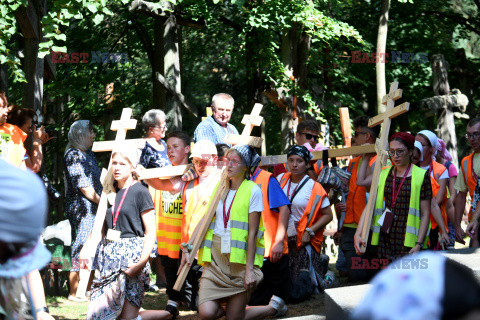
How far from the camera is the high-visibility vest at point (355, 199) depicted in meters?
7.62

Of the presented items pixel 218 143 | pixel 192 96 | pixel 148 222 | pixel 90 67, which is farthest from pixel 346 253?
pixel 192 96

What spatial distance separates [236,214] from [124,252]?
981 mm

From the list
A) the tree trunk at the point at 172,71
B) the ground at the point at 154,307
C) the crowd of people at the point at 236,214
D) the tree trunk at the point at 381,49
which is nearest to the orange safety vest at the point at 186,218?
the crowd of people at the point at 236,214

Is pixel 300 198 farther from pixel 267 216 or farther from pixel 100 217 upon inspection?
pixel 100 217

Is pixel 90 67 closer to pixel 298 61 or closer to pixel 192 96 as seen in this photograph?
pixel 298 61

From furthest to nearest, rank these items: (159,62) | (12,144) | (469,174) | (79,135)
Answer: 1. (159,62)
2. (79,135)
3. (469,174)
4. (12,144)

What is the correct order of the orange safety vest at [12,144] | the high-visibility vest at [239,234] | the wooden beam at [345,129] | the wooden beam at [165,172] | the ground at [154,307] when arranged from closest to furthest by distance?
the high-visibility vest at [239,234] < the orange safety vest at [12,144] < the wooden beam at [165,172] < the ground at [154,307] < the wooden beam at [345,129]

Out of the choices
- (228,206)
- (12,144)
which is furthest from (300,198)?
(12,144)

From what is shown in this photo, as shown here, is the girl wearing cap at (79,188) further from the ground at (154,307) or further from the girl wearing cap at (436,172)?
the girl wearing cap at (436,172)

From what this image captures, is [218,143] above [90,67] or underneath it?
underneath

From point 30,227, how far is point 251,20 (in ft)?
30.8

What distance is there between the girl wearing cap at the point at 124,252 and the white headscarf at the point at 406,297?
426cm

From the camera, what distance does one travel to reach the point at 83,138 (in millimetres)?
7316

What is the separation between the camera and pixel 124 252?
537 centimetres
